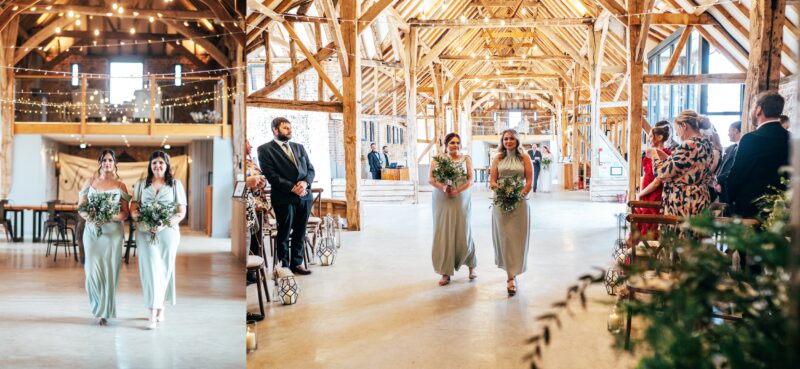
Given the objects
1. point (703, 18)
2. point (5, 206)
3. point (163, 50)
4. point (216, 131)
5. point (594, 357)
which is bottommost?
point (594, 357)

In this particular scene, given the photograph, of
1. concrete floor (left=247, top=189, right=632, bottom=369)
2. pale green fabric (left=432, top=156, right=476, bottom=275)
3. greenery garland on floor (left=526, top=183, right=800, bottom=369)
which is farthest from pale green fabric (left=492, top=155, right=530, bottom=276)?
greenery garland on floor (left=526, top=183, right=800, bottom=369)

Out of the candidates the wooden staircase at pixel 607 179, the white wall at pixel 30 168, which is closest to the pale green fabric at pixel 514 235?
the white wall at pixel 30 168

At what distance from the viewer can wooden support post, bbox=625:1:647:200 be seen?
9.17 m

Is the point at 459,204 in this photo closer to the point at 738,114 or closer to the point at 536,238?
the point at 536,238

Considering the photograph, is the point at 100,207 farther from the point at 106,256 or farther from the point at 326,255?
the point at 326,255

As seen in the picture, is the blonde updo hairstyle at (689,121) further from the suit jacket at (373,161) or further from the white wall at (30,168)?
the suit jacket at (373,161)

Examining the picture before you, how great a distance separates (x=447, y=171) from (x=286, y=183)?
131 centimetres

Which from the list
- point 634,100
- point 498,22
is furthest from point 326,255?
point 498,22

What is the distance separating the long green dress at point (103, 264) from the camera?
239 centimetres

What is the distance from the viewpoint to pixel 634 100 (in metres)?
9.20

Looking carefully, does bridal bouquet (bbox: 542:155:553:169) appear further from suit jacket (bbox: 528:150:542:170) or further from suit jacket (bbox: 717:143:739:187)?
Answer: suit jacket (bbox: 717:143:739:187)

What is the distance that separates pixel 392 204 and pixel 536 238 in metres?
6.61

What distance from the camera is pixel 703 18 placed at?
1000 cm

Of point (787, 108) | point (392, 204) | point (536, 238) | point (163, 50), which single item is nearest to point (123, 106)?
point (163, 50)
